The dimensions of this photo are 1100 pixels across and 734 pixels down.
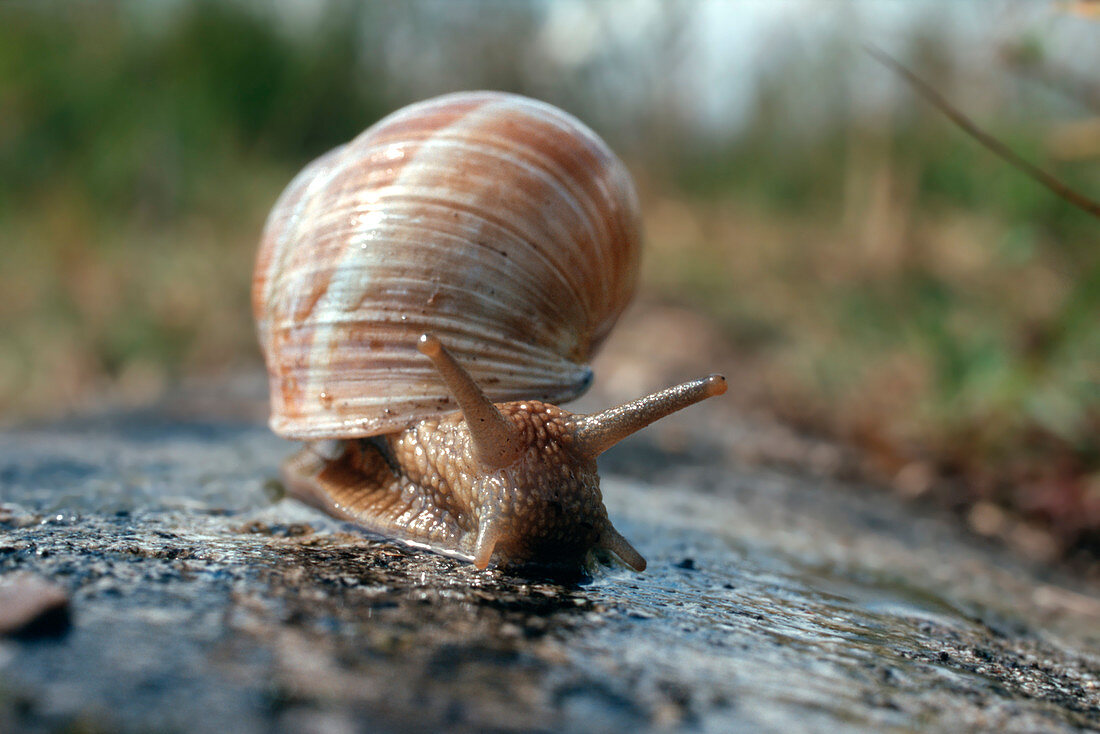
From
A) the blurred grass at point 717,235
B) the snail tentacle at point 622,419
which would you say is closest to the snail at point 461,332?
the snail tentacle at point 622,419

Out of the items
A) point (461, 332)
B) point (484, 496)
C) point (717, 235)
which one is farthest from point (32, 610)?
point (717, 235)

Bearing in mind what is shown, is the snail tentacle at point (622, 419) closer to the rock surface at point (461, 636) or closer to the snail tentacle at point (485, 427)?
the snail tentacle at point (485, 427)

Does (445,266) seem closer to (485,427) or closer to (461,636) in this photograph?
(485,427)

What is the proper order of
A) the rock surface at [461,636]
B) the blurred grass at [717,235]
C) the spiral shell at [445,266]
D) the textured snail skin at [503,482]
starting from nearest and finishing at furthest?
1. the rock surface at [461,636]
2. the textured snail skin at [503,482]
3. the spiral shell at [445,266]
4. the blurred grass at [717,235]

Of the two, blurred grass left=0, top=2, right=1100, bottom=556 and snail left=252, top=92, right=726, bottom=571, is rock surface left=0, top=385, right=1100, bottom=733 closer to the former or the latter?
snail left=252, top=92, right=726, bottom=571

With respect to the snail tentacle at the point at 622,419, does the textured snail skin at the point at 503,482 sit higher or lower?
lower

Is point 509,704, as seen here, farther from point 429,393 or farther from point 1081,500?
point 1081,500
